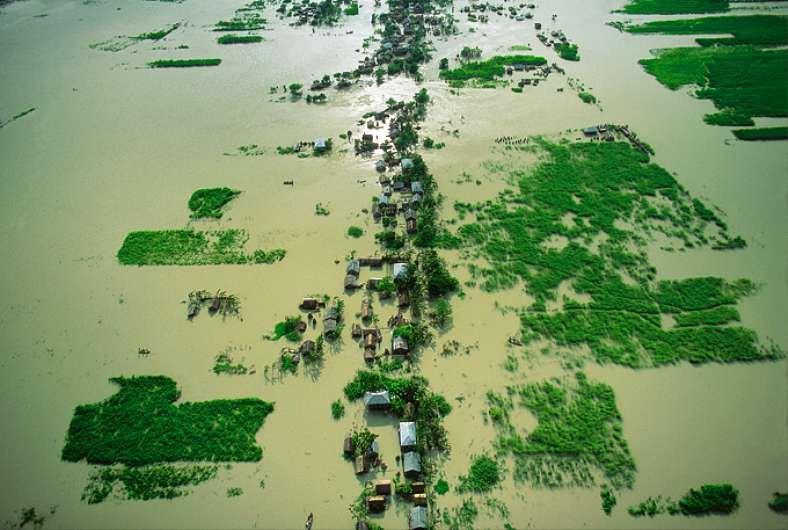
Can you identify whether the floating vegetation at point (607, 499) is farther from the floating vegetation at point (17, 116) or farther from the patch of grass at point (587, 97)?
the floating vegetation at point (17, 116)

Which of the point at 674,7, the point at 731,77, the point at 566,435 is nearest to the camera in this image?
the point at 566,435

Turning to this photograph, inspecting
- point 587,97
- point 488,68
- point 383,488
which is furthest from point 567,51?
point 383,488

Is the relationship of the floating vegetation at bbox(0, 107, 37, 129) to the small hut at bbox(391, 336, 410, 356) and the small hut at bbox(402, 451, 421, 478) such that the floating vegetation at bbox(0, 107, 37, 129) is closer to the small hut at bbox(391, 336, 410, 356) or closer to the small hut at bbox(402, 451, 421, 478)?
the small hut at bbox(391, 336, 410, 356)

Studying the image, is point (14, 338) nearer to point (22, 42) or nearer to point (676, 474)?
point (676, 474)

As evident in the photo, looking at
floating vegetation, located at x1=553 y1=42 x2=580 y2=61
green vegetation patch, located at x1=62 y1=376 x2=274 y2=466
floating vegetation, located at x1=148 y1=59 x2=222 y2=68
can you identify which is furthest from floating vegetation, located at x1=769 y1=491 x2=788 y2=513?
floating vegetation, located at x1=148 y1=59 x2=222 y2=68

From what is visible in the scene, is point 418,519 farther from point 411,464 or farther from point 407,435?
point 407,435

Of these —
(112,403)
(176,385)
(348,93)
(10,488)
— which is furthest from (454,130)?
(10,488)
